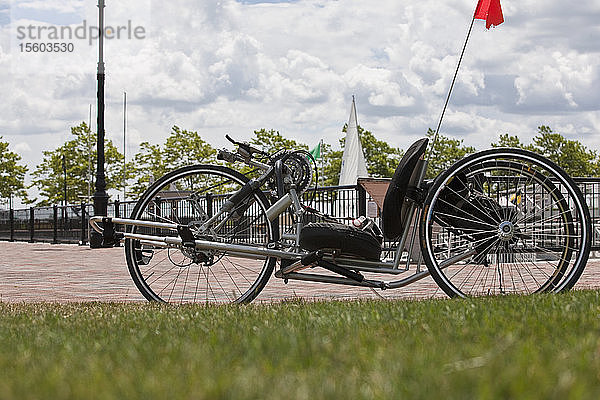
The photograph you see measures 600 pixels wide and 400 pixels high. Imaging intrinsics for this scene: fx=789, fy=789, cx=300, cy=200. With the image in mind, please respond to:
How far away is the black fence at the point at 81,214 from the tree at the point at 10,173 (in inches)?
886

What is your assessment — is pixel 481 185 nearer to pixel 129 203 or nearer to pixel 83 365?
pixel 83 365

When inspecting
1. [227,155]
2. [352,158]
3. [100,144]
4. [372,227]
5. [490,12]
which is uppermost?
[352,158]

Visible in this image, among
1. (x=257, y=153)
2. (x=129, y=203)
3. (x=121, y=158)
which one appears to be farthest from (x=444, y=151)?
(x=257, y=153)

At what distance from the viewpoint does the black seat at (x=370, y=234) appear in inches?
214

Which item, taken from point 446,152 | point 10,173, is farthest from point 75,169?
point 446,152

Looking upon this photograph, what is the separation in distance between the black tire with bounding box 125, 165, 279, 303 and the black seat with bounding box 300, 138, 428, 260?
0.41 metres

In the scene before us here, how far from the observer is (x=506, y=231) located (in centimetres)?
536

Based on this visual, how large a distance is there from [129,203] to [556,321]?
20912 millimetres

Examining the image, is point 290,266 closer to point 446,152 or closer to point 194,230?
point 194,230

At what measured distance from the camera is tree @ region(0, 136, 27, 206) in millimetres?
56188

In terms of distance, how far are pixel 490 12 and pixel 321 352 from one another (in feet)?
14.5

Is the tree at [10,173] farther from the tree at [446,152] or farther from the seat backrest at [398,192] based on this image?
the seat backrest at [398,192]

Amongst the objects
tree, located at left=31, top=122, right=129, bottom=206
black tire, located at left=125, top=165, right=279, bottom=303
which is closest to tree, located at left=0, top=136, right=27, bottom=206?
tree, located at left=31, top=122, right=129, bottom=206

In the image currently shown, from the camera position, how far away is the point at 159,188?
19.5 ft
